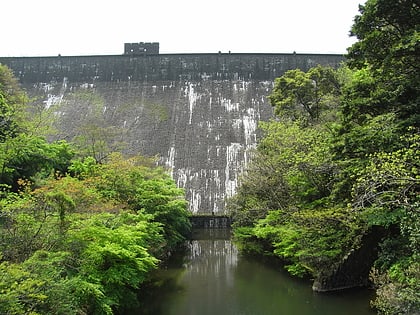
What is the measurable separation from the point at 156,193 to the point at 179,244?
5450mm

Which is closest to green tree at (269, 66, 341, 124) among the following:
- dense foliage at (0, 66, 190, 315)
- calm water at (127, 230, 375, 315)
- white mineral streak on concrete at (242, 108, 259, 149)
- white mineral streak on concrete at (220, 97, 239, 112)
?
calm water at (127, 230, 375, 315)

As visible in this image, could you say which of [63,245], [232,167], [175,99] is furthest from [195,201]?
[63,245]

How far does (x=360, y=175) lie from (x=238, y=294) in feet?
17.3

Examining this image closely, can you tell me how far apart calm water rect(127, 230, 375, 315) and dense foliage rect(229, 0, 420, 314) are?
0.87m

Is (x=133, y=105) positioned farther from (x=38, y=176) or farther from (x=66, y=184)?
(x=66, y=184)

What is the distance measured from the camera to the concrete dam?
1159 inches

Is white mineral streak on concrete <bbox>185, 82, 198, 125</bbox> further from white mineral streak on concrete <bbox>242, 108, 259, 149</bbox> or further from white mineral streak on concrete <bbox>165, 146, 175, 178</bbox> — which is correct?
white mineral streak on concrete <bbox>242, 108, 259, 149</bbox>

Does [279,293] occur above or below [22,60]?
below

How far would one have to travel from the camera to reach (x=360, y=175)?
9.40m

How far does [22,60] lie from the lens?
3644cm

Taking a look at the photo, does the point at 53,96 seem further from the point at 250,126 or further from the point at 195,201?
the point at 195,201

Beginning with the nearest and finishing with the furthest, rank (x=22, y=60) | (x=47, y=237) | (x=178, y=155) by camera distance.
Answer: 1. (x=47, y=237)
2. (x=178, y=155)
3. (x=22, y=60)

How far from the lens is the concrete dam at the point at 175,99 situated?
29438 mm

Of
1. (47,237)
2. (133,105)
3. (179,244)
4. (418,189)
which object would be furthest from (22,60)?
(418,189)
